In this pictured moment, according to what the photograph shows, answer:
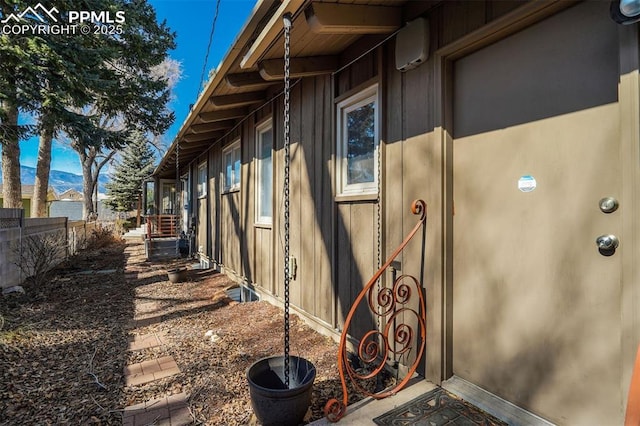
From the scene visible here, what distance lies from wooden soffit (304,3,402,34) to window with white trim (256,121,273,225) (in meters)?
2.51

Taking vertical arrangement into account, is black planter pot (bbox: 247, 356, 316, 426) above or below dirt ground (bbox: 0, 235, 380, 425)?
above

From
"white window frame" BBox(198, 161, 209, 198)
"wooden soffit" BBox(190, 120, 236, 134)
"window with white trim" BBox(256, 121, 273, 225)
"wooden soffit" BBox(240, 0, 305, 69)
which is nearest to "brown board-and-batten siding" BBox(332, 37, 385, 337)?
"wooden soffit" BBox(240, 0, 305, 69)

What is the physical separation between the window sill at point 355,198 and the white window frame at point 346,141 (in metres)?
0.03

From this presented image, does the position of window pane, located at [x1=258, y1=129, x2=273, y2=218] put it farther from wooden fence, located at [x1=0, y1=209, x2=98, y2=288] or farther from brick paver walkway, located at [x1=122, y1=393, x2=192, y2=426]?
wooden fence, located at [x1=0, y1=209, x2=98, y2=288]

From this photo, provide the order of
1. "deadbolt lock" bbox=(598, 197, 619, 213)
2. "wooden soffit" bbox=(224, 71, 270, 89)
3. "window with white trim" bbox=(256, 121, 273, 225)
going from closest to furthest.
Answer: "deadbolt lock" bbox=(598, 197, 619, 213)
"wooden soffit" bbox=(224, 71, 270, 89)
"window with white trim" bbox=(256, 121, 273, 225)

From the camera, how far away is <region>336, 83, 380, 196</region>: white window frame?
2689 mm

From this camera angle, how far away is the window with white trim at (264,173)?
4.73m

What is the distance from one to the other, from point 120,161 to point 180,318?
22.4 metres

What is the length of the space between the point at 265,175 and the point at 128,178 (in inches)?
845

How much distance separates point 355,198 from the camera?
282 cm

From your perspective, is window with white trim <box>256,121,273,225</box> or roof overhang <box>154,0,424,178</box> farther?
window with white trim <box>256,121,273,225</box>

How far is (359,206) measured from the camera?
9.20ft

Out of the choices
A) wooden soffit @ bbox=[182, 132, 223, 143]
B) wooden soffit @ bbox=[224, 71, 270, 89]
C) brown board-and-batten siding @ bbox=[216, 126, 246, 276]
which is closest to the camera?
wooden soffit @ bbox=[224, 71, 270, 89]

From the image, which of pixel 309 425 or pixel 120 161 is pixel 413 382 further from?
pixel 120 161
